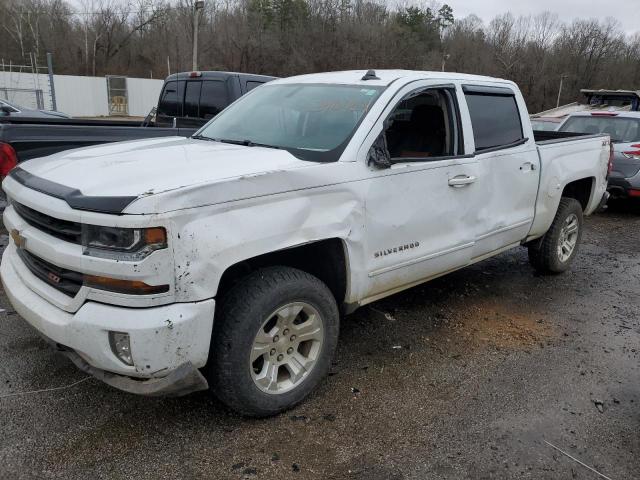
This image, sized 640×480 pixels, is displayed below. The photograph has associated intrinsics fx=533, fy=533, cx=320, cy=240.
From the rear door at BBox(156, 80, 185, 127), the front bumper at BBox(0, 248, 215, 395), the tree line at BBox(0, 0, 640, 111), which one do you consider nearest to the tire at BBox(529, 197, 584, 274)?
the front bumper at BBox(0, 248, 215, 395)

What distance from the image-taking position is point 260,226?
8.58 ft

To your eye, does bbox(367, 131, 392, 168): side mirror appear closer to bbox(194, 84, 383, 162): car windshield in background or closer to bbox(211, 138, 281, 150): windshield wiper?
bbox(194, 84, 383, 162): car windshield in background

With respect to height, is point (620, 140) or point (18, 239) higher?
point (620, 140)

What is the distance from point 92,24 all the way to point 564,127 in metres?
56.8

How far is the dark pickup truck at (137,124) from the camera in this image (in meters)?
4.66

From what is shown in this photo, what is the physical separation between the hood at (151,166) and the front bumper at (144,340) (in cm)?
54

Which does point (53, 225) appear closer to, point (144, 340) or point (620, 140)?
point (144, 340)

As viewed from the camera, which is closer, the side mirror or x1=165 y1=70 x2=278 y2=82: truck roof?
the side mirror

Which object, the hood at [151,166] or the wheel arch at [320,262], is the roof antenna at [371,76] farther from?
the wheel arch at [320,262]

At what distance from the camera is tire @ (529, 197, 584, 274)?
535 centimetres

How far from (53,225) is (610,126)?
9632mm

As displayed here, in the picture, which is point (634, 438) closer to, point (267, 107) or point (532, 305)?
point (532, 305)

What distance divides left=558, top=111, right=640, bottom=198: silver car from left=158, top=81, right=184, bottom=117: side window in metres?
6.72

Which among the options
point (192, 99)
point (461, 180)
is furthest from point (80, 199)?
point (192, 99)
